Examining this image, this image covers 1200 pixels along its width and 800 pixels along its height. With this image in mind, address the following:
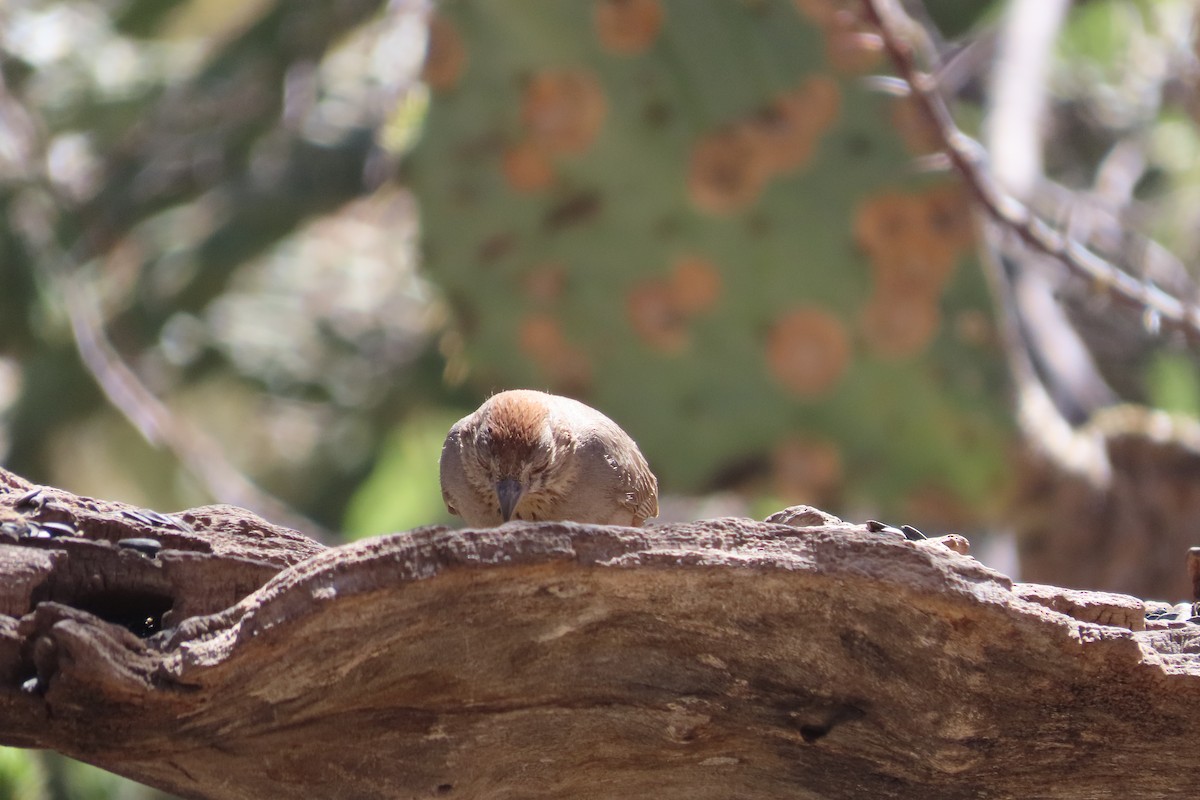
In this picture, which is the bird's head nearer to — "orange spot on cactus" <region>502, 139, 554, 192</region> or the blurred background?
the blurred background

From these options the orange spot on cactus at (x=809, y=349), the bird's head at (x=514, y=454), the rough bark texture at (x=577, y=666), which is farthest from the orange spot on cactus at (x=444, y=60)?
the rough bark texture at (x=577, y=666)

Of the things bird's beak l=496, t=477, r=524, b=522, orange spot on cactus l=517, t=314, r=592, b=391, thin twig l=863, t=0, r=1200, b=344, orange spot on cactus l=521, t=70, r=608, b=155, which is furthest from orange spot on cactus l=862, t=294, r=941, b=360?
bird's beak l=496, t=477, r=524, b=522

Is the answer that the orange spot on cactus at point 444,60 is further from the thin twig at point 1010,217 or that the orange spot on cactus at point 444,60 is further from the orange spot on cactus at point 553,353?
the thin twig at point 1010,217

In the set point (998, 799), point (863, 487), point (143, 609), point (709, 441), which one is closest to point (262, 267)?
point (709, 441)

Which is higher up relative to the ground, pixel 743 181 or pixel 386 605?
pixel 743 181

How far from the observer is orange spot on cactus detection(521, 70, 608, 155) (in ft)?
16.2

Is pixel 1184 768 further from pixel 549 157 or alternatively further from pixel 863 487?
pixel 549 157

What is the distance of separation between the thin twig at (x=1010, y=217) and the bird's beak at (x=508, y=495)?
1219 mm

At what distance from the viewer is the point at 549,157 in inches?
196

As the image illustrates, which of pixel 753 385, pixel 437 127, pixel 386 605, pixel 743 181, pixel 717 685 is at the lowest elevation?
pixel 717 685

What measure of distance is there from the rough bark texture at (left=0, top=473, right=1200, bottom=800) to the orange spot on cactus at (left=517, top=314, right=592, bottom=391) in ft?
9.41

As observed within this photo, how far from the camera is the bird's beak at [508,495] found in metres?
3.31

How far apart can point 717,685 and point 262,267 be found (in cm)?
556

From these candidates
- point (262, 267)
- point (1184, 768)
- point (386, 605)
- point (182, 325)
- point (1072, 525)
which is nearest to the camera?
point (386, 605)
